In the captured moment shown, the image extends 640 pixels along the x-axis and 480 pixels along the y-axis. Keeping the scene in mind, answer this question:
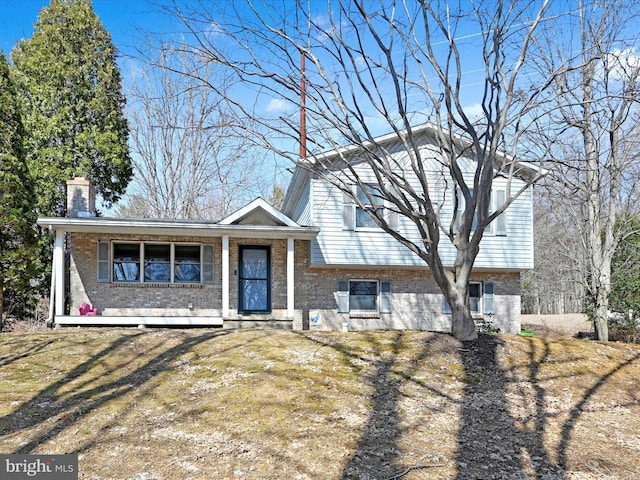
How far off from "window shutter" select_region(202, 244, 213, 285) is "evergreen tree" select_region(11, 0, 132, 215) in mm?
6821

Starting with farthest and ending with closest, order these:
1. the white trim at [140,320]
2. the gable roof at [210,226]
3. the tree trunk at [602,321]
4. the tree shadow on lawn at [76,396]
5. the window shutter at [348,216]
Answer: the window shutter at [348,216] → the tree trunk at [602,321] → the gable roof at [210,226] → the white trim at [140,320] → the tree shadow on lawn at [76,396]

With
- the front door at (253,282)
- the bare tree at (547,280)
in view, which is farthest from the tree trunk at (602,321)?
the bare tree at (547,280)

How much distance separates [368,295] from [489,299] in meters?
3.45

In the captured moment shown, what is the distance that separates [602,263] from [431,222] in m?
7.18

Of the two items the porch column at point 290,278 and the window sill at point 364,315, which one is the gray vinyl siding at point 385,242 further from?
the window sill at point 364,315

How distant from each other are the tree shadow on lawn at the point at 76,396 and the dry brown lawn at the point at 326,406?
0.02 m

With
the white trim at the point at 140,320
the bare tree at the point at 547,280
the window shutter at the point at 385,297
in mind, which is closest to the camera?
the white trim at the point at 140,320

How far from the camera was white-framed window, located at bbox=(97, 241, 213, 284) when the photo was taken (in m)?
13.3

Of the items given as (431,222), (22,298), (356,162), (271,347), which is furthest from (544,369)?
(22,298)

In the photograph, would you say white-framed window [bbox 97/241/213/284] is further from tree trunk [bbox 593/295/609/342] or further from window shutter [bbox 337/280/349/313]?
tree trunk [bbox 593/295/609/342]

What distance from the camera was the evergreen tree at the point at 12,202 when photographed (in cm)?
1277

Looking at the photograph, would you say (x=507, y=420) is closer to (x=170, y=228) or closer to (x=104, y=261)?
(x=170, y=228)

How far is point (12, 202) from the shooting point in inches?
509

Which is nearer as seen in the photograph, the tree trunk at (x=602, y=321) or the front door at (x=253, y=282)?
the tree trunk at (x=602, y=321)
